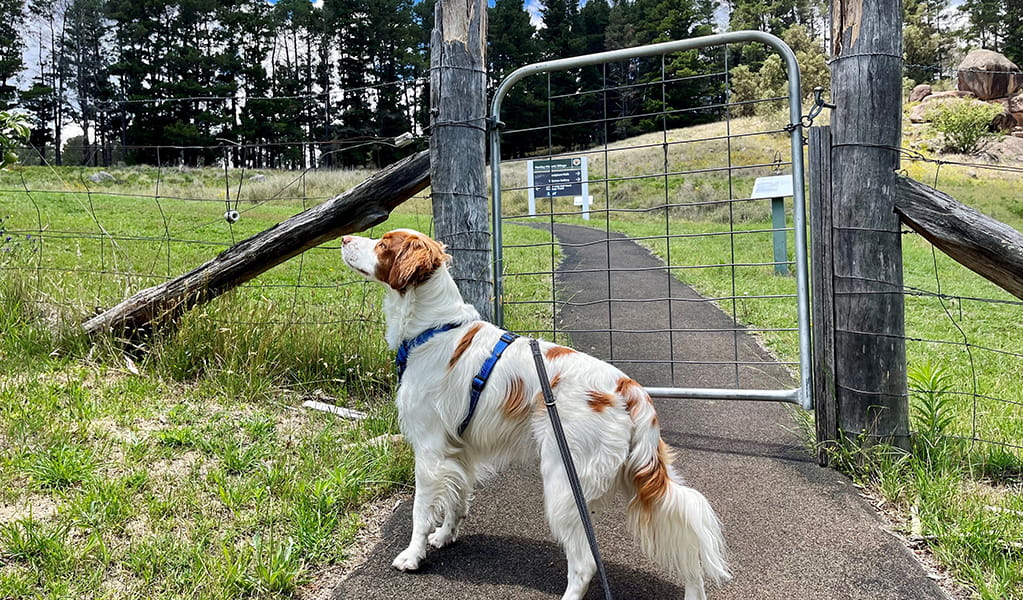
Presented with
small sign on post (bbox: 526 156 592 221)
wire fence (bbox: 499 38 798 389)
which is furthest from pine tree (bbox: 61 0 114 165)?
small sign on post (bbox: 526 156 592 221)

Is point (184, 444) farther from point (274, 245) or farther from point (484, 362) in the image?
point (484, 362)

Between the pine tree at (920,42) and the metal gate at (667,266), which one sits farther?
the pine tree at (920,42)

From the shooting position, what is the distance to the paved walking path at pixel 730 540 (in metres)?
2.77

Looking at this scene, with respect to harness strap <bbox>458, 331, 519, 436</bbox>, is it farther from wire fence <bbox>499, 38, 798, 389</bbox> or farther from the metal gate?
the metal gate

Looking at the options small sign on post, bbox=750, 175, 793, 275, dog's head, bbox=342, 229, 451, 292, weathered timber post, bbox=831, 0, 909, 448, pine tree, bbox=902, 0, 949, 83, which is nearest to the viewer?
dog's head, bbox=342, 229, 451, 292

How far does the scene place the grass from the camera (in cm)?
276

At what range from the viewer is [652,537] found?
101 inches

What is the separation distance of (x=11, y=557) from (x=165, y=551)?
627mm

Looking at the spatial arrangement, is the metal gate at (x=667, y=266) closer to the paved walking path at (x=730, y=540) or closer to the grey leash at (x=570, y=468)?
the paved walking path at (x=730, y=540)

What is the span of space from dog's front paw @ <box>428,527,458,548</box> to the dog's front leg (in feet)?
0.50

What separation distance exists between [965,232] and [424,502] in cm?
310

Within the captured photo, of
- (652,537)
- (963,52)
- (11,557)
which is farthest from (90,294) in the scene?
(963,52)

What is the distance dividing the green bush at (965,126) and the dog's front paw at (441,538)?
4209cm

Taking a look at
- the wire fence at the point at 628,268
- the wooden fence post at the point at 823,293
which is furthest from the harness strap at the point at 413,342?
the wooden fence post at the point at 823,293
